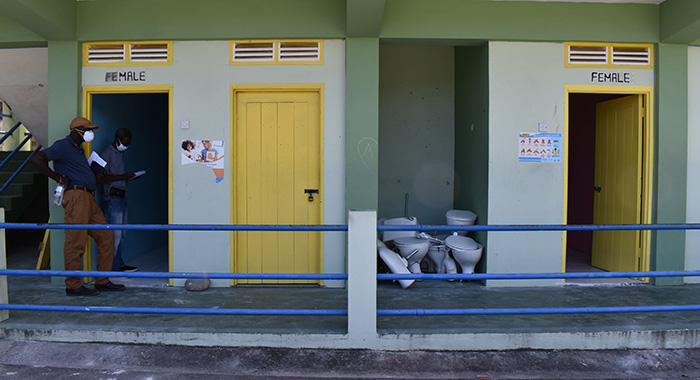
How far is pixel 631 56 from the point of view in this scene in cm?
541

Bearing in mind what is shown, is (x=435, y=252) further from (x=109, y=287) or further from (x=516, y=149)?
(x=109, y=287)

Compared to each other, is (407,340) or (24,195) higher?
(24,195)

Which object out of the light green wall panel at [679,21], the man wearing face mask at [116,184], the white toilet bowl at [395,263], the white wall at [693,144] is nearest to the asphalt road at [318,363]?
the white toilet bowl at [395,263]

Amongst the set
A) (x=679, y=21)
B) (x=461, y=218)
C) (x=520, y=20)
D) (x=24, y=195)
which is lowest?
(x=461, y=218)

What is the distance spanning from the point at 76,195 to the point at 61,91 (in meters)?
1.55

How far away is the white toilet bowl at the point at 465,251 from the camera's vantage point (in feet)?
17.5

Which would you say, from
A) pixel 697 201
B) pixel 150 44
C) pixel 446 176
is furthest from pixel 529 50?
pixel 150 44

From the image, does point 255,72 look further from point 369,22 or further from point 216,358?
point 216,358

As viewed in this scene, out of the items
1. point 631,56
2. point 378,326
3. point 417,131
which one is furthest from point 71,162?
point 631,56

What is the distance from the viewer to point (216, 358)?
11.5ft

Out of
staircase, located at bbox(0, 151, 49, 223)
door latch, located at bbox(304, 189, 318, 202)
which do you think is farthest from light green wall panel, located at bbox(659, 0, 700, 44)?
staircase, located at bbox(0, 151, 49, 223)

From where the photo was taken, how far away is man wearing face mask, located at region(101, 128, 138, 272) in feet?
17.8

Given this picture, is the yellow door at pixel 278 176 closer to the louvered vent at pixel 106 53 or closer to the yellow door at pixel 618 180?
the louvered vent at pixel 106 53

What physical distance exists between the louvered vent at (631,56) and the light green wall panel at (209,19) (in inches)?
140
